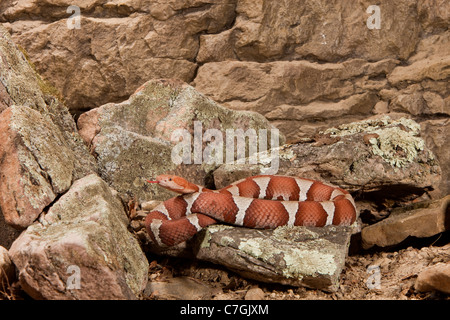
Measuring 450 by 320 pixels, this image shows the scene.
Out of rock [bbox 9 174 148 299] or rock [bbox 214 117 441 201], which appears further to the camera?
rock [bbox 214 117 441 201]

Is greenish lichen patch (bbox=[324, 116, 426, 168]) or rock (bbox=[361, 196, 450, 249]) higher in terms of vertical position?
greenish lichen patch (bbox=[324, 116, 426, 168])

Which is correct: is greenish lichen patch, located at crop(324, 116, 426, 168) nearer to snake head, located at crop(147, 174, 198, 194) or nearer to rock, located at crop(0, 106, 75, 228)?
snake head, located at crop(147, 174, 198, 194)

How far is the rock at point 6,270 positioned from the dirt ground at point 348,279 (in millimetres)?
1138

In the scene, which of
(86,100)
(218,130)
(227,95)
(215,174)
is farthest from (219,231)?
(86,100)

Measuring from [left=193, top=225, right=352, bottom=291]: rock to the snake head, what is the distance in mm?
474

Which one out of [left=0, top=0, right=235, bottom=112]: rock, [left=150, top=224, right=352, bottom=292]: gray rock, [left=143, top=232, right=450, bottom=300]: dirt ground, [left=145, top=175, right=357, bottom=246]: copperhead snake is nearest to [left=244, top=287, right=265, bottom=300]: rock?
[left=143, top=232, right=450, bottom=300]: dirt ground

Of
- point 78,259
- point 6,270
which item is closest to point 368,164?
point 78,259

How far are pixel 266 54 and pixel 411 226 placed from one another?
3.41m

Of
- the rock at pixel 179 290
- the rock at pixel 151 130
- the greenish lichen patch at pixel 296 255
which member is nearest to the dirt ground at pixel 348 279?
the rock at pixel 179 290

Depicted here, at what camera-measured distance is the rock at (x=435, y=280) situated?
3.56m

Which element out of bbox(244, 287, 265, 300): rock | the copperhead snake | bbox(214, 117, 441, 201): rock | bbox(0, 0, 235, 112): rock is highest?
bbox(0, 0, 235, 112): rock

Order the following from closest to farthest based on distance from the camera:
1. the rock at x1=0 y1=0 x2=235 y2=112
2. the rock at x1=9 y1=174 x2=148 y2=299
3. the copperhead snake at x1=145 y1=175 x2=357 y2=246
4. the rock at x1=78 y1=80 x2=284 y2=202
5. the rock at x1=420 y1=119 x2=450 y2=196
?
1. the rock at x1=9 y1=174 x2=148 y2=299
2. the copperhead snake at x1=145 y1=175 x2=357 y2=246
3. the rock at x1=78 y1=80 x2=284 y2=202
4. the rock at x1=0 y1=0 x2=235 y2=112
5. the rock at x1=420 y1=119 x2=450 y2=196

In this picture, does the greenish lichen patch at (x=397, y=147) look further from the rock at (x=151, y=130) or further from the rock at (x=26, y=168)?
the rock at (x=26, y=168)

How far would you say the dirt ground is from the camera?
4.09 metres
